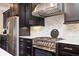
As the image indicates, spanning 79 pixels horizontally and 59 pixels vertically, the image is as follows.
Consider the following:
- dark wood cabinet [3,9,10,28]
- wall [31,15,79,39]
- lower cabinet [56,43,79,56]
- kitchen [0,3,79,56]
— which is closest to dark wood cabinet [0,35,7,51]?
kitchen [0,3,79,56]

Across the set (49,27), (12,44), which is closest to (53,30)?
(49,27)

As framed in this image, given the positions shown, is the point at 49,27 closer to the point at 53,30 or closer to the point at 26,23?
the point at 53,30

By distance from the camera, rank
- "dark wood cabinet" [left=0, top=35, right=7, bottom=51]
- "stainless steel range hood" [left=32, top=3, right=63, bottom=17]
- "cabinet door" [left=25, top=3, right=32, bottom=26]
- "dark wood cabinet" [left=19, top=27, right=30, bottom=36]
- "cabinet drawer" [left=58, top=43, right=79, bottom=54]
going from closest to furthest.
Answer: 1. "cabinet drawer" [left=58, top=43, right=79, bottom=54]
2. "stainless steel range hood" [left=32, top=3, right=63, bottom=17]
3. "cabinet door" [left=25, top=3, right=32, bottom=26]
4. "dark wood cabinet" [left=19, top=27, right=30, bottom=36]
5. "dark wood cabinet" [left=0, top=35, right=7, bottom=51]

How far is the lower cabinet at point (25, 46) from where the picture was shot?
2.41 metres

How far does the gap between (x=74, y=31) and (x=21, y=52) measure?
4.27 ft

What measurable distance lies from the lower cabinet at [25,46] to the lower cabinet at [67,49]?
2.88ft

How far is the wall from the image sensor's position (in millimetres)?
1907

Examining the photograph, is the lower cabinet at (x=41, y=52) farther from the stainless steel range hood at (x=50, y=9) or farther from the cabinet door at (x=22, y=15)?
the cabinet door at (x=22, y=15)

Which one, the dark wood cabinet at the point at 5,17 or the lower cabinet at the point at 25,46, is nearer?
the lower cabinet at the point at 25,46

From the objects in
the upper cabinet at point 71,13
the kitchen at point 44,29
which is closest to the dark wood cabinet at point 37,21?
the kitchen at point 44,29

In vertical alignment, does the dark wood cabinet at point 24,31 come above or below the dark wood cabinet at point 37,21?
below

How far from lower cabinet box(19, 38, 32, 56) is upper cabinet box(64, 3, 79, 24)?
0.91 meters

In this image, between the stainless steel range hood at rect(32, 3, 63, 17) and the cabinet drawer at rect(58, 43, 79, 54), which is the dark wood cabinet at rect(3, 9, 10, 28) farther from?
the cabinet drawer at rect(58, 43, 79, 54)

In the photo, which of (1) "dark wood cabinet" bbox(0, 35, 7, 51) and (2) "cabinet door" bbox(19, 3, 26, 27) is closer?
(2) "cabinet door" bbox(19, 3, 26, 27)
